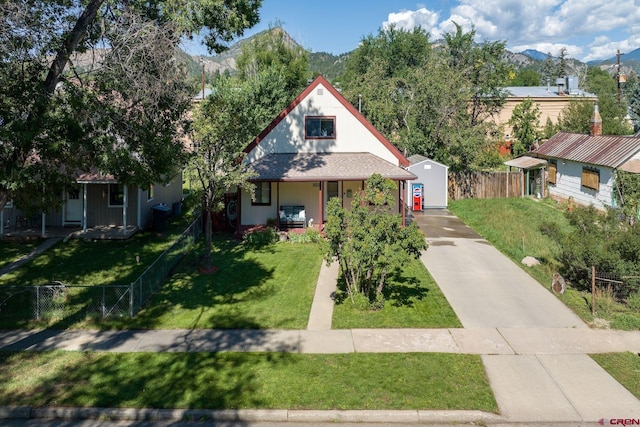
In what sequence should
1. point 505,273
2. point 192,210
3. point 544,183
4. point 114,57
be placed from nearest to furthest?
1. point 114,57
2. point 505,273
3. point 192,210
4. point 544,183

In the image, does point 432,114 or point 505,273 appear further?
point 432,114

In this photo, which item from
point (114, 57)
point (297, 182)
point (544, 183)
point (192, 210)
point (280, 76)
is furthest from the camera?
point (280, 76)

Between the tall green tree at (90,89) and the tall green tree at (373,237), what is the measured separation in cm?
486

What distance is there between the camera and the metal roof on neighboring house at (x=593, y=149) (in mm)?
23391

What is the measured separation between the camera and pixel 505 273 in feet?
54.8

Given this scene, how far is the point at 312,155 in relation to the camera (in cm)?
2362

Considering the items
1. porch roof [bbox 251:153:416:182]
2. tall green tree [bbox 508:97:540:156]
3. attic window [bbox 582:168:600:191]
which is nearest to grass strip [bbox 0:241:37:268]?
porch roof [bbox 251:153:416:182]

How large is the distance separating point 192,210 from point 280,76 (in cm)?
1700

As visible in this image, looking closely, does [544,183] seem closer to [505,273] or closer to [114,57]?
[505,273]

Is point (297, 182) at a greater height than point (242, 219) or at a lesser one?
greater

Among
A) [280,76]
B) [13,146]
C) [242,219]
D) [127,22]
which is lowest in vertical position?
[242,219]

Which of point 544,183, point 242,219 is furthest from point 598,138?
point 242,219

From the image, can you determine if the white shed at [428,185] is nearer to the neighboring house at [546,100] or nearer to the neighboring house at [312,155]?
the neighboring house at [312,155]

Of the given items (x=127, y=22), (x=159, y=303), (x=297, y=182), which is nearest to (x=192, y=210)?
(x=297, y=182)
